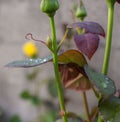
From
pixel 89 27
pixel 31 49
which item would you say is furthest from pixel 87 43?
pixel 31 49

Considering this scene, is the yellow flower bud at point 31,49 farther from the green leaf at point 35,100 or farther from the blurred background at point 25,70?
the green leaf at point 35,100

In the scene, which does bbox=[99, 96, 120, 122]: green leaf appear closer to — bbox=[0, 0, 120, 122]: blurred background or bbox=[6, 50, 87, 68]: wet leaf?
bbox=[6, 50, 87, 68]: wet leaf

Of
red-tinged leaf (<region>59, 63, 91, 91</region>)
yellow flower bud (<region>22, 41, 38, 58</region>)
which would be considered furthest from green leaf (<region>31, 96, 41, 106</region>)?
red-tinged leaf (<region>59, 63, 91, 91</region>)

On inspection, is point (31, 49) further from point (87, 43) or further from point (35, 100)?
point (87, 43)

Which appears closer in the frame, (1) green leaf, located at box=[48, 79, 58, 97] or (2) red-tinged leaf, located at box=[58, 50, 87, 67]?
(2) red-tinged leaf, located at box=[58, 50, 87, 67]

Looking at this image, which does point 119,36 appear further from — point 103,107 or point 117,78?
point 103,107

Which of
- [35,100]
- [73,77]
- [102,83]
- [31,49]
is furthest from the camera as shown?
[35,100]
